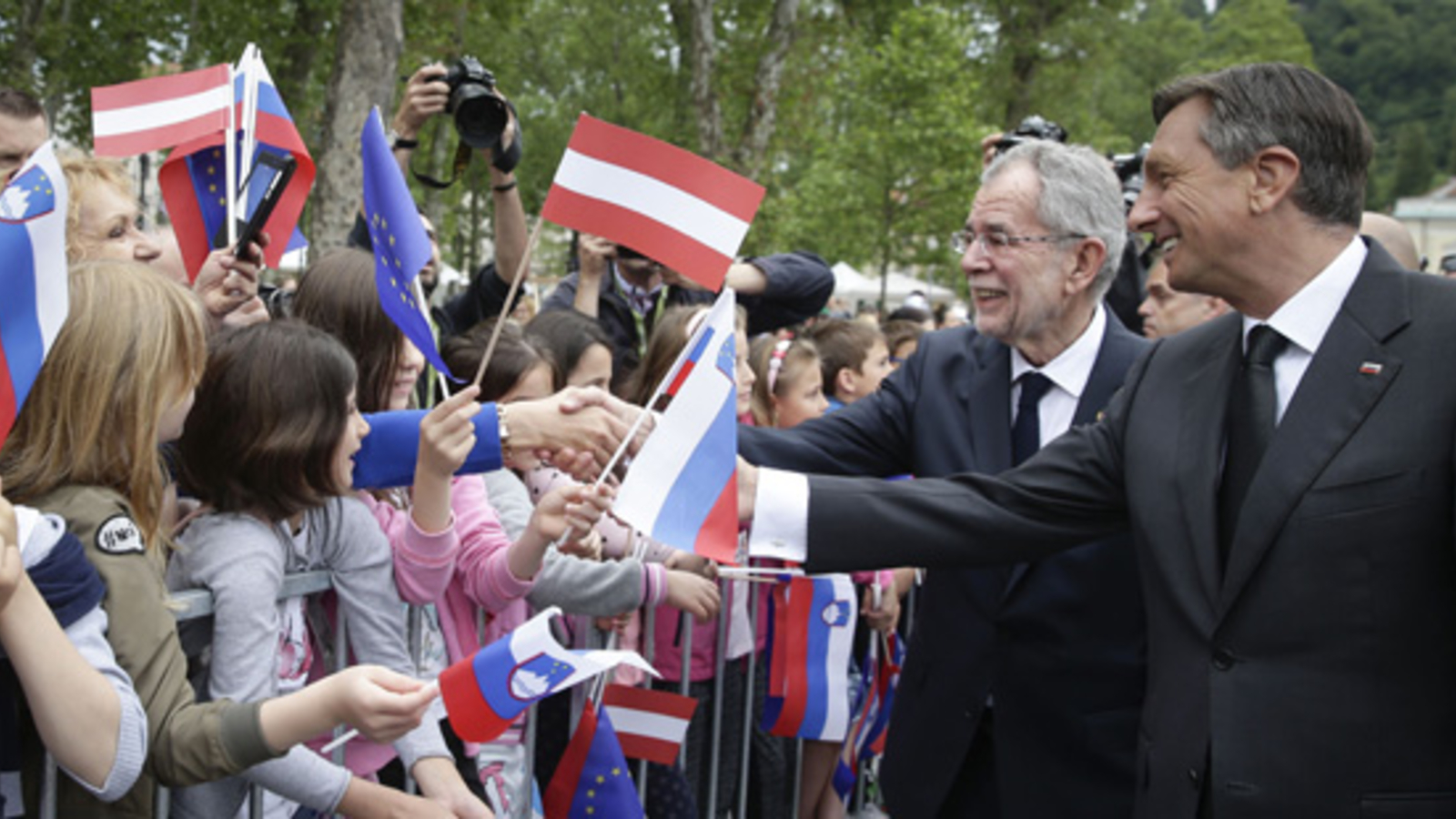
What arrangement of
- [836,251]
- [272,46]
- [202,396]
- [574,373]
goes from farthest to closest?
[836,251] → [272,46] → [574,373] → [202,396]

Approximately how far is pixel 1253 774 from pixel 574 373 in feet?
8.90

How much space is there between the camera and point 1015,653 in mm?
3078

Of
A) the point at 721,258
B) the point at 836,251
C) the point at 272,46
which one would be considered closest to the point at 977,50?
the point at 836,251

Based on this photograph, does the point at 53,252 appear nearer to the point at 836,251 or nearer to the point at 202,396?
the point at 202,396

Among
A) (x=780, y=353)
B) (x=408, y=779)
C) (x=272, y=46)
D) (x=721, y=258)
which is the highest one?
(x=272, y=46)

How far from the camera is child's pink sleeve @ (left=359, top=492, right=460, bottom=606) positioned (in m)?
3.01

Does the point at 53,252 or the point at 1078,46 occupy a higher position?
the point at 1078,46

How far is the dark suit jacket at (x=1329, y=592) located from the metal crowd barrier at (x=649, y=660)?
1.64 m

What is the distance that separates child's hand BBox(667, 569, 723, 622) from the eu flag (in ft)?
3.78

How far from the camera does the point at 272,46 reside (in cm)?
2159

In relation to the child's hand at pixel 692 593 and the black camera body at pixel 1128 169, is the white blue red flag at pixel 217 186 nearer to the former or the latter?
the child's hand at pixel 692 593

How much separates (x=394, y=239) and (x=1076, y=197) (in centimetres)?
160

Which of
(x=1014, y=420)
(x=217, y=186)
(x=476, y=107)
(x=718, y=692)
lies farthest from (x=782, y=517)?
(x=476, y=107)

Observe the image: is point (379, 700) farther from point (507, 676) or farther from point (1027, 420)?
point (1027, 420)
